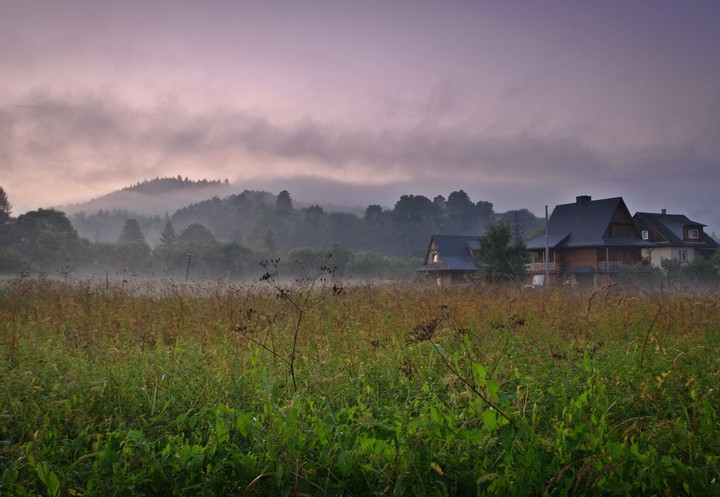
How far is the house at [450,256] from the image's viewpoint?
163ft

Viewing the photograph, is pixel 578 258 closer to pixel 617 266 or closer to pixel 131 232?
pixel 617 266

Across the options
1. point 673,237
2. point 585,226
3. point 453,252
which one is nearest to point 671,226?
point 673,237

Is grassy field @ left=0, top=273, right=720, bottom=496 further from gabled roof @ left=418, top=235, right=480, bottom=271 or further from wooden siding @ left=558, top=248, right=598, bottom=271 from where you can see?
gabled roof @ left=418, top=235, right=480, bottom=271

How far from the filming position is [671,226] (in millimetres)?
48625

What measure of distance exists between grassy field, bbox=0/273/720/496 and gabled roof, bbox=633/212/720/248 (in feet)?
146

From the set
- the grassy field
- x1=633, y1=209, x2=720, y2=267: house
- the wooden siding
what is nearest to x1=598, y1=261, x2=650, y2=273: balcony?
the wooden siding

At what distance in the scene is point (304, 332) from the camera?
6.93 metres

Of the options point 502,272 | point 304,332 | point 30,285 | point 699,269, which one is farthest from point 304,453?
point 699,269

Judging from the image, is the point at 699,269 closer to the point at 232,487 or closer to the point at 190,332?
the point at 190,332

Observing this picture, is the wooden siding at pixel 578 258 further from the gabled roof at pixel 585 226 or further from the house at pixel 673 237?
the house at pixel 673 237

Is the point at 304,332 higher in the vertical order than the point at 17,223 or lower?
lower

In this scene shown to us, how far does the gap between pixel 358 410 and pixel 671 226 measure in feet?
175

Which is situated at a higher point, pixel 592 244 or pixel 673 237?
pixel 673 237

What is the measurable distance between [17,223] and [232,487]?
51862 mm
